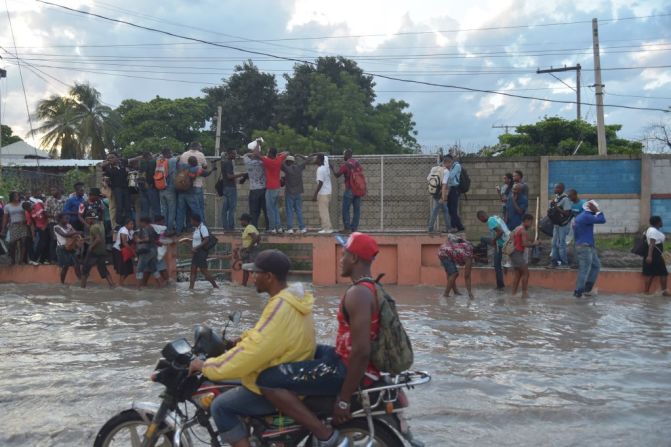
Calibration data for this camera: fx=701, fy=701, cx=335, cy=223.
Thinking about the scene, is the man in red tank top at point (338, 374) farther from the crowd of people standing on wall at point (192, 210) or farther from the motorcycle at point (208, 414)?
the crowd of people standing on wall at point (192, 210)

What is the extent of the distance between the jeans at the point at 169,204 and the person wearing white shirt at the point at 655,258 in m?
9.74

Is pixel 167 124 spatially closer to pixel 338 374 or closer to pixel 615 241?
pixel 615 241

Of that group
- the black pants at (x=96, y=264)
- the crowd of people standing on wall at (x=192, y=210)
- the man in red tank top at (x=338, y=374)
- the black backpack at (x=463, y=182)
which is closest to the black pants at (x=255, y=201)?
the crowd of people standing on wall at (x=192, y=210)

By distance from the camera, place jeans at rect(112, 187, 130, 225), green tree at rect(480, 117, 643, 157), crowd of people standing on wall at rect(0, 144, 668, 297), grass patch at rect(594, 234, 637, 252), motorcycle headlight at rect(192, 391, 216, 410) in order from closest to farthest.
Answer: motorcycle headlight at rect(192, 391, 216, 410) < crowd of people standing on wall at rect(0, 144, 668, 297) < jeans at rect(112, 187, 130, 225) < grass patch at rect(594, 234, 637, 252) < green tree at rect(480, 117, 643, 157)

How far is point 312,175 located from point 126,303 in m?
8.01

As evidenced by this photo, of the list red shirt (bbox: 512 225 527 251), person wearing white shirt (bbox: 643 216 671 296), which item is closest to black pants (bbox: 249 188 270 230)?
red shirt (bbox: 512 225 527 251)

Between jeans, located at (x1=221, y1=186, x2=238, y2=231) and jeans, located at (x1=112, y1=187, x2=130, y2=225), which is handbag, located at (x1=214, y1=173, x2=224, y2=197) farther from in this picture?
jeans, located at (x1=112, y1=187, x2=130, y2=225)

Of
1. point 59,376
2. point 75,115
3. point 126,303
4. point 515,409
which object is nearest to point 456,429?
point 515,409

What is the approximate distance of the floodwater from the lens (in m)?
6.24

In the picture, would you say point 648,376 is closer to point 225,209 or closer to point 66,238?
point 225,209

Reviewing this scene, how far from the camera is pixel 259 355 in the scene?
4.13 meters

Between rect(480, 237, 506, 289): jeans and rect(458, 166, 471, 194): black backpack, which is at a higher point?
rect(458, 166, 471, 194): black backpack

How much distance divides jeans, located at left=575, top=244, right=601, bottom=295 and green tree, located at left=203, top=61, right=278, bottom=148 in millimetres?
31567

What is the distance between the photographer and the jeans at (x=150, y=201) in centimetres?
1572
